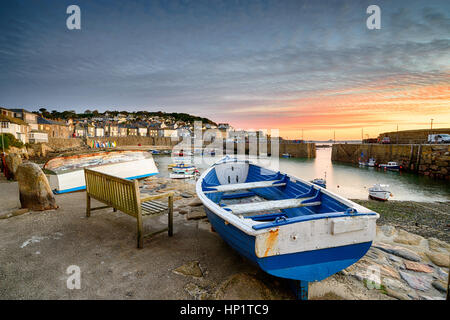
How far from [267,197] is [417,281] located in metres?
3.52

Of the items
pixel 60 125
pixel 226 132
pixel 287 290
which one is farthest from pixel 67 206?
pixel 226 132

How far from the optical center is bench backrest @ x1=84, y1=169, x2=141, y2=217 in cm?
376

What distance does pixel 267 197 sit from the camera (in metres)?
6.46

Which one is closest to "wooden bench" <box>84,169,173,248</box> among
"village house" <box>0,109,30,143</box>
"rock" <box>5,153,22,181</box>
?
"rock" <box>5,153,22,181</box>

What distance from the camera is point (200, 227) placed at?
197 inches

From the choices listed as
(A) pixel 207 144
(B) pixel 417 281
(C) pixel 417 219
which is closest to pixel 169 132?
(A) pixel 207 144

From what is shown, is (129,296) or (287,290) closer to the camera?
(129,296)

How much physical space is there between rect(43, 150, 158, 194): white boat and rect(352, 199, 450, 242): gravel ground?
1176 cm

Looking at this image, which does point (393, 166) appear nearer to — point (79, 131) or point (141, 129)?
point (141, 129)

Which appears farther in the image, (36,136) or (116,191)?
(36,136)

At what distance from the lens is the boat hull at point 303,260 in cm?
256

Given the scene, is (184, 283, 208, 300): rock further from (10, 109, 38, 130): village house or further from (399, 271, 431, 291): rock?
(10, 109, 38, 130): village house

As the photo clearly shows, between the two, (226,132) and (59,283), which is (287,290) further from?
(226,132)
